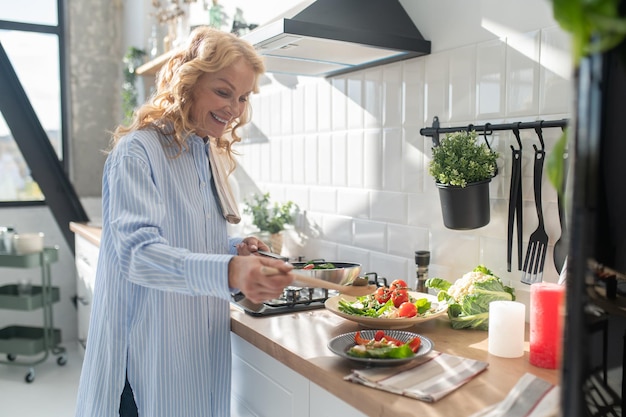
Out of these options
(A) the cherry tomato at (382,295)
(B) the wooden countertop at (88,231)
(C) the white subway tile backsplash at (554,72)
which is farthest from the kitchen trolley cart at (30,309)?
(C) the white subway tile backsplash at (554,72)

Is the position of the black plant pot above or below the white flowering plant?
above

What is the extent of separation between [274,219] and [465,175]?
3.63ft

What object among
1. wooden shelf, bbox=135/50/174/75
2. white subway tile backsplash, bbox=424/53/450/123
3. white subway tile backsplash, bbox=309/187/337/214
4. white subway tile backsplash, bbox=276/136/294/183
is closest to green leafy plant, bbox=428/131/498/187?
white subway tile backsplash, bbox=424/53/450/123

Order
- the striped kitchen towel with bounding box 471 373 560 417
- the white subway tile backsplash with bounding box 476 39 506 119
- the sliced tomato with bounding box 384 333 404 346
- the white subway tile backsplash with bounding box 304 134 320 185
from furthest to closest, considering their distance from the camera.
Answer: the white subway tile backsplash with bounding box 304 134 320 185
the white subway tile backsplash with bounding box 476 39 506 119
the sliced tomato with bounding box 384 333 404 346
the striped kitchen towel with bounding box 471 373 560 417

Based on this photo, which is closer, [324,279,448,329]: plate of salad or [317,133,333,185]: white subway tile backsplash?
[324,279,448,329]: plate of salad

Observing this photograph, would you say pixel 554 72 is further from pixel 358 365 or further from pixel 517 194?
pixel 358 365

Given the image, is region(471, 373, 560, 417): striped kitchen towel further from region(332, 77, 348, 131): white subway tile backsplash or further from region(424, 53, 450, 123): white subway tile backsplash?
region(332, 77, 348, 131): white subway tile backsplash

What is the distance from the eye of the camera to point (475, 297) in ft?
4.90

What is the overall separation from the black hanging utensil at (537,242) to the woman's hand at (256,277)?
739mm

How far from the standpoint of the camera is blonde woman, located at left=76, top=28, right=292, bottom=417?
136 cm

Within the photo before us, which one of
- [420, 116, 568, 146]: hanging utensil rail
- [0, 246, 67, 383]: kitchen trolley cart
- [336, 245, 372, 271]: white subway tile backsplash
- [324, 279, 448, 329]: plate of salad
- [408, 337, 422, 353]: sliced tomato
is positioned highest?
[420, 116, 568, 146]: hanging utensil rail

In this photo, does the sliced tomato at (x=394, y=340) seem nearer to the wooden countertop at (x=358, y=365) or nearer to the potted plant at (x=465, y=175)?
the wooden countertop at (x=358, y=365)

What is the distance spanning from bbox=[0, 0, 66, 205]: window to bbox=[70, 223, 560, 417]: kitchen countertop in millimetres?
3079

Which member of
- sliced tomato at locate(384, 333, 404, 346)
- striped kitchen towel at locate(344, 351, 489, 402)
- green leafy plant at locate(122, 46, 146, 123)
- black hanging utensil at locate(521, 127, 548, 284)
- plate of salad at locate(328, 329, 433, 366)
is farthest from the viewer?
green leafy plant at locate(122, 46, 146, 123)
